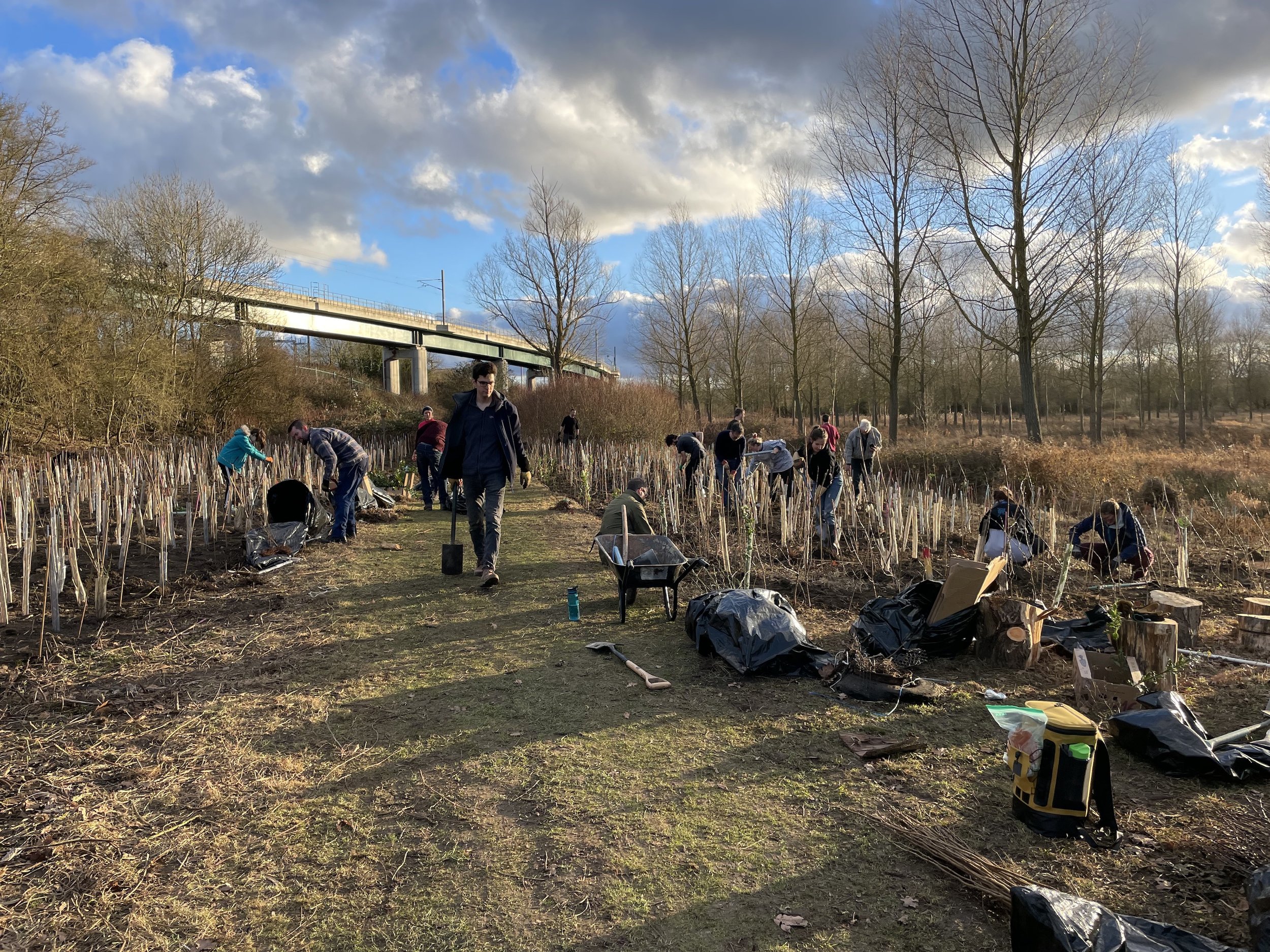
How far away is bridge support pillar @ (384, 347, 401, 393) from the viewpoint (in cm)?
3772

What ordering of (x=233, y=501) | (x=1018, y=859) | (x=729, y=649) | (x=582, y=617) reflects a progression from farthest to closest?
1. (x=233, y=501)
2. (x=582, y=617)
3. (x=729, y=649)
4. (x=1018, y=859)

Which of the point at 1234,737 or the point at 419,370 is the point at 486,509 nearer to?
the point at 1234,737

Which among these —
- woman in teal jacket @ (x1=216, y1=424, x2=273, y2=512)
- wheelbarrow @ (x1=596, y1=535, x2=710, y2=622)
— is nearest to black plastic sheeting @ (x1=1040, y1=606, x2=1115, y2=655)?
wheelbarrow @ (x1=596, y1=535, x2=710, y2=622)

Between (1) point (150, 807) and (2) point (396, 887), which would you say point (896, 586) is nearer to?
(2) point (396, 887)

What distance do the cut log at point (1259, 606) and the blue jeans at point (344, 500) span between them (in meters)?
7.72

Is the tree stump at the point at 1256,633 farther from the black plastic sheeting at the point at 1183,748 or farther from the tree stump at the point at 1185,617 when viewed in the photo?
the black plastic sheeting at the point at 1183,748

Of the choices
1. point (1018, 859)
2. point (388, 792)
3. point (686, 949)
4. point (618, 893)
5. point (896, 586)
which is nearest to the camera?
point (686, 949)

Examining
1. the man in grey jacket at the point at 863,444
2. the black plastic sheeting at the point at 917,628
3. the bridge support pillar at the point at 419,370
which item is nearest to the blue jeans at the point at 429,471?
the man in grey jacket at the point at 863,444

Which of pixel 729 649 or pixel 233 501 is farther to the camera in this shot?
pixel 233 501

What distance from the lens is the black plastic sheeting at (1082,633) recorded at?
4.39m

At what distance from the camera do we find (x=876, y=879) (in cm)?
224

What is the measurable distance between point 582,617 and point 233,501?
6.20 m

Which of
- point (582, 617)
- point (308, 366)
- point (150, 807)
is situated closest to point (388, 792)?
point (150, 807)

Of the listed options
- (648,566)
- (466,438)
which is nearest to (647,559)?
(648,566)
